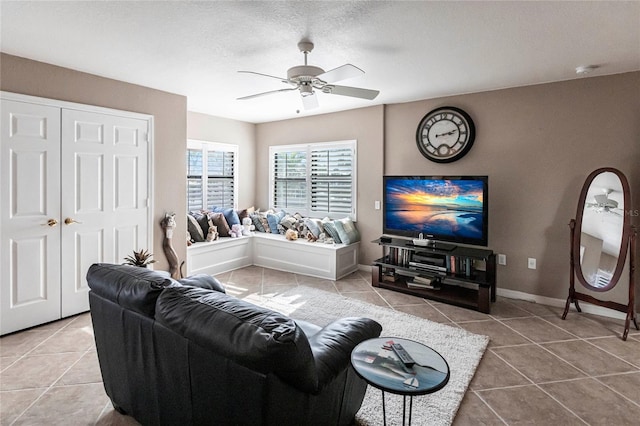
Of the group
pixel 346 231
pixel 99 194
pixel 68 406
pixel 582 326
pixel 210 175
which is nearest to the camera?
pixel 68 406

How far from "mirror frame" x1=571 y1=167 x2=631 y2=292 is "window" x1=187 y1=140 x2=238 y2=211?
16.2 ft

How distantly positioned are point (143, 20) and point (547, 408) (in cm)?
367

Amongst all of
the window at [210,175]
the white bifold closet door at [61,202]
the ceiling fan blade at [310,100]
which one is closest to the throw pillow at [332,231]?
the window at [210,175]

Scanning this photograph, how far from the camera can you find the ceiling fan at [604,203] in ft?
10.8

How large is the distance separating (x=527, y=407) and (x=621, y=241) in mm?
2082

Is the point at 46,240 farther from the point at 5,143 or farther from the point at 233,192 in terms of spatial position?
the point at 233,192

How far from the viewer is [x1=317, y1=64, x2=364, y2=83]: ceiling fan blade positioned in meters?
2.42

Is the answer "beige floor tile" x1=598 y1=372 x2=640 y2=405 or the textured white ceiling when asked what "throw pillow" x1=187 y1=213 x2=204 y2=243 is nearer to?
the textured white ceiling

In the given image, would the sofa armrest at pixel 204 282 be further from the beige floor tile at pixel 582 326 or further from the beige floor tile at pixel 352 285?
the beige floor tile at pixel 582 326

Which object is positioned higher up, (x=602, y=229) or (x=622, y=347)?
(x=602, y=229)

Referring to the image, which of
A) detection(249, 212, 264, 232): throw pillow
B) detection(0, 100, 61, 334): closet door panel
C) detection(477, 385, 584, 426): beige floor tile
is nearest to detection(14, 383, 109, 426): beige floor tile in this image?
detection(0, 100, 61, 334): closet door panel

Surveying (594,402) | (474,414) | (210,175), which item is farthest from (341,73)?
(210,175)

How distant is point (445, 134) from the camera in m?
4.39

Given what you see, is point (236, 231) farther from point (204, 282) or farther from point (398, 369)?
point (398, 369)
